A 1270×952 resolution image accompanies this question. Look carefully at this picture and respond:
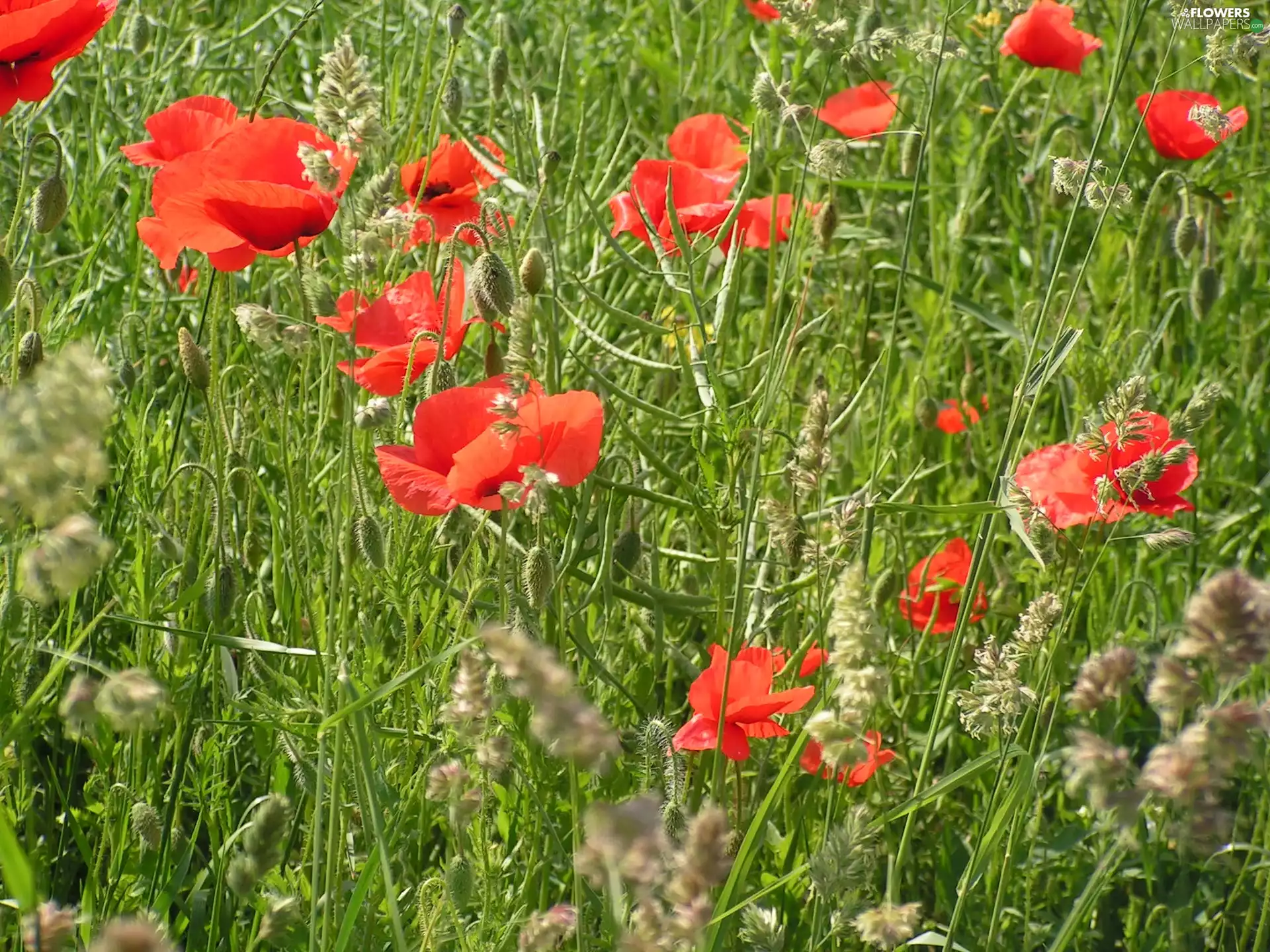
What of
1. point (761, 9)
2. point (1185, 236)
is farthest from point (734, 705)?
point (761, 9)

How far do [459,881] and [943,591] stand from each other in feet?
2.97

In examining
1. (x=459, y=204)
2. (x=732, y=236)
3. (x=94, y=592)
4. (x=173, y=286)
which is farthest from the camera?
(x=173, y=286)

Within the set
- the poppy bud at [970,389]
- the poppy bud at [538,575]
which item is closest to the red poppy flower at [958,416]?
the poppy bud at [970,389]

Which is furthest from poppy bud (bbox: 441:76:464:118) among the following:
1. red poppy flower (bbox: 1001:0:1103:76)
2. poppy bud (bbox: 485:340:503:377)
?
red poppy flower (bbox: 1001:0:1103:76)

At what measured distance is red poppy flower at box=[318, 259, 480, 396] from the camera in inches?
54.9

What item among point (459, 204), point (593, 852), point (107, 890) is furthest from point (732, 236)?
point (593, 852)

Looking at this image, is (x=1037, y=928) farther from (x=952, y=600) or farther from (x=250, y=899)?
(x=250, y=899)

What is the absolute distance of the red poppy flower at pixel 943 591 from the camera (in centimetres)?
174

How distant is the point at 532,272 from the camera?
1358 mm

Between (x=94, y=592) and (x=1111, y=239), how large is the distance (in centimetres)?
159

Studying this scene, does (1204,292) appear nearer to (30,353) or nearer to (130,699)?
(30,353)

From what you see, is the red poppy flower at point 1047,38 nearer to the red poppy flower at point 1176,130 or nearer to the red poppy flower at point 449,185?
the red poppy flower at point 1176,130

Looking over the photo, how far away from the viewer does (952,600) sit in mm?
1854

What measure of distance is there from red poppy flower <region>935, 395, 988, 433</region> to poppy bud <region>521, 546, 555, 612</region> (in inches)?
40.9
